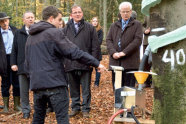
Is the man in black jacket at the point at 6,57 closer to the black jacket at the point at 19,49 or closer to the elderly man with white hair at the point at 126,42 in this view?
the black jacket at the point at 19,49

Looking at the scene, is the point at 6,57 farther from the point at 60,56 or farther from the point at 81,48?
the point at 60,56

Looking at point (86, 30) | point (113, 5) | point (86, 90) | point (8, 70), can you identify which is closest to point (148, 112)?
point (86, 90)

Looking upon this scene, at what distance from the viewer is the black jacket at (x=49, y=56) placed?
3.86 meters

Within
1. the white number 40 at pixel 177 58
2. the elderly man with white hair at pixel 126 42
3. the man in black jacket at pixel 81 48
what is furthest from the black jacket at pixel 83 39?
the white number 40 at pixel 177 58

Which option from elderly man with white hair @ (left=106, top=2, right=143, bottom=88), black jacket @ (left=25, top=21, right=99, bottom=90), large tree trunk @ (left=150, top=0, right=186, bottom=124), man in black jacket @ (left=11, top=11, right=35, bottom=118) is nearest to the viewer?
large tree trunk @ (left=150, top=0, right=186, bottom=124)

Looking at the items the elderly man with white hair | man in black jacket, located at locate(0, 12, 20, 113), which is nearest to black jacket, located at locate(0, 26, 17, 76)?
man in black jacket, located at locate(0, 12, 20, 113)

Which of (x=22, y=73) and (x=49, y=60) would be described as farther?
(x=22, y=73)

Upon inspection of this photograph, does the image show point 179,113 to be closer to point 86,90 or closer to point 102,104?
point 86,90

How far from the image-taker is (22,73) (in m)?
6.37

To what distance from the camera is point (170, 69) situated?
132 inches

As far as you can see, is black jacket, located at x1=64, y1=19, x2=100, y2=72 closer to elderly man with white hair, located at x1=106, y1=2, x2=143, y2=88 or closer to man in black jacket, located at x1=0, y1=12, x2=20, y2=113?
elderly man with white hair, located at x1=106, y1=2, x2=143, y2=88

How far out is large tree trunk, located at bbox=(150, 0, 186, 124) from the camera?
10.6 ft

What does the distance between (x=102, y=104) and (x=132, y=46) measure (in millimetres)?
2124

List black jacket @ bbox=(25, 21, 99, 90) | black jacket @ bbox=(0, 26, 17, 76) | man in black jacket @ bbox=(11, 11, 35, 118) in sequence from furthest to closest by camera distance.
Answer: black jacket @ bbox=(0, 26, 17, 76) → man in black jacket @ bbox=(11, 11, 35, 118) → black jacket @ bbox=(25, 21, 99, 90)
